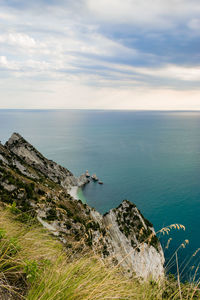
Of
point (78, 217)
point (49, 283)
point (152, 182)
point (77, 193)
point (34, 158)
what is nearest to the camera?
point (49, 283)

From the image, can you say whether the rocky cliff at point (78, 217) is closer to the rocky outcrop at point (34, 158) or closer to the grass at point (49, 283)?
the grass at point (49, 283)

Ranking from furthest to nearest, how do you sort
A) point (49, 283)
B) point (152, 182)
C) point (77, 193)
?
1. point (152, 182)
2. point (77, 193)
3. point (49, 283)

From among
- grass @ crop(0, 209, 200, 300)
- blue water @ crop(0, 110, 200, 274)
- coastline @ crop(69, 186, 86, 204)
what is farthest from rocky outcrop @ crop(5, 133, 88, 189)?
grass @ crop(0, 209, 200, 300)

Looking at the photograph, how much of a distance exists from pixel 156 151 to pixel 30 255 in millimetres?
133279

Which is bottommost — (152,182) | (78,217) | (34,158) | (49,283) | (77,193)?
(77,193)

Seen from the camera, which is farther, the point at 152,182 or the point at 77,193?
the point at 152,182

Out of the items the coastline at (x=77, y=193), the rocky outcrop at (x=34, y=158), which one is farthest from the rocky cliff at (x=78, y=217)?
the coastline at (x=77, y=193)

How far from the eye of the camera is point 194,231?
144 feet

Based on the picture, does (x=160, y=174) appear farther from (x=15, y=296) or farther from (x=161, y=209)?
(x=15, y=296)

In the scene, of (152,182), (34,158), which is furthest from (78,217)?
(152,182)

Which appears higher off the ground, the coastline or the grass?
the grass

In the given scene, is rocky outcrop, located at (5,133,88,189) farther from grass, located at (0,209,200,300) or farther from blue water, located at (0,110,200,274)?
grass, located at (0,209,200,300)

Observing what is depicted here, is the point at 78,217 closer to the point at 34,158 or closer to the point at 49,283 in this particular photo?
the point at 49,283

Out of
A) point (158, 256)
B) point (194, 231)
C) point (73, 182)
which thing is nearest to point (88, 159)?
point (73, 182)
